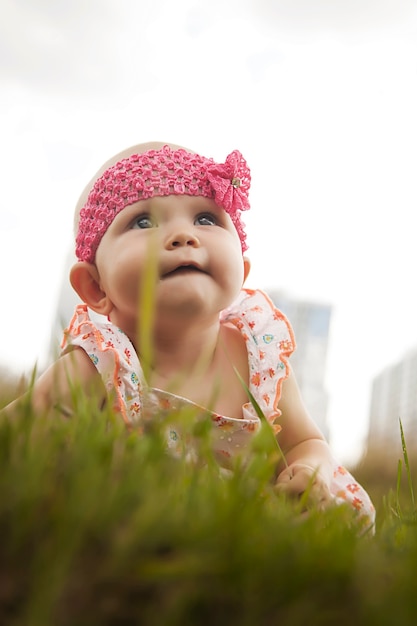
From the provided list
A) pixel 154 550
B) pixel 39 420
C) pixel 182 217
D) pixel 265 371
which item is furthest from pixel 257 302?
pixel 154 550

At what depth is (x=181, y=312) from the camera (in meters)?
1.55

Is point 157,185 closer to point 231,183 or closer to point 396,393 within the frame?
point 231,183

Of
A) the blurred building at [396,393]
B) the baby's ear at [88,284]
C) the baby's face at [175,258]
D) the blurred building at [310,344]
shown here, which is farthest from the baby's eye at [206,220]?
the blurred building at [310,344]

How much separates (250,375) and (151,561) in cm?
131

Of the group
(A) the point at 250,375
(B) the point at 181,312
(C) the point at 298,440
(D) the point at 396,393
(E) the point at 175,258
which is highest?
(E) the point at 175,258

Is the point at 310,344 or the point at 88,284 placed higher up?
the point at 88,284

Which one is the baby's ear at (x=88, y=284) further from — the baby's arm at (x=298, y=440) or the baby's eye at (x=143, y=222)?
the baby's arm at (x=298, y=440)

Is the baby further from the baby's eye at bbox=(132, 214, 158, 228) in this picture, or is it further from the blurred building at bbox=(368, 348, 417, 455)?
the blurred building at bbox=(368, 348, 417, 455)

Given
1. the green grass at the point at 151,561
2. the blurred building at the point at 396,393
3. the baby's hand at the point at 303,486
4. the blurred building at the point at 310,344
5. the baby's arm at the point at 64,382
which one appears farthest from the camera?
the blurred building at the point at 310,344

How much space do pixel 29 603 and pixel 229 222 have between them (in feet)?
4.44

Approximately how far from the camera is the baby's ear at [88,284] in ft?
5.78

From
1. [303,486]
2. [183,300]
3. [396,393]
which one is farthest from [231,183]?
[396,393]

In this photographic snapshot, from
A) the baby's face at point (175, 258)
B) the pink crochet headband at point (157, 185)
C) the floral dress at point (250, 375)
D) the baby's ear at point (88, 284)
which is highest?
the pink crochet headband at point (157, 185)

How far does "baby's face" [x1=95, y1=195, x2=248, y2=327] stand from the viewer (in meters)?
1.53
